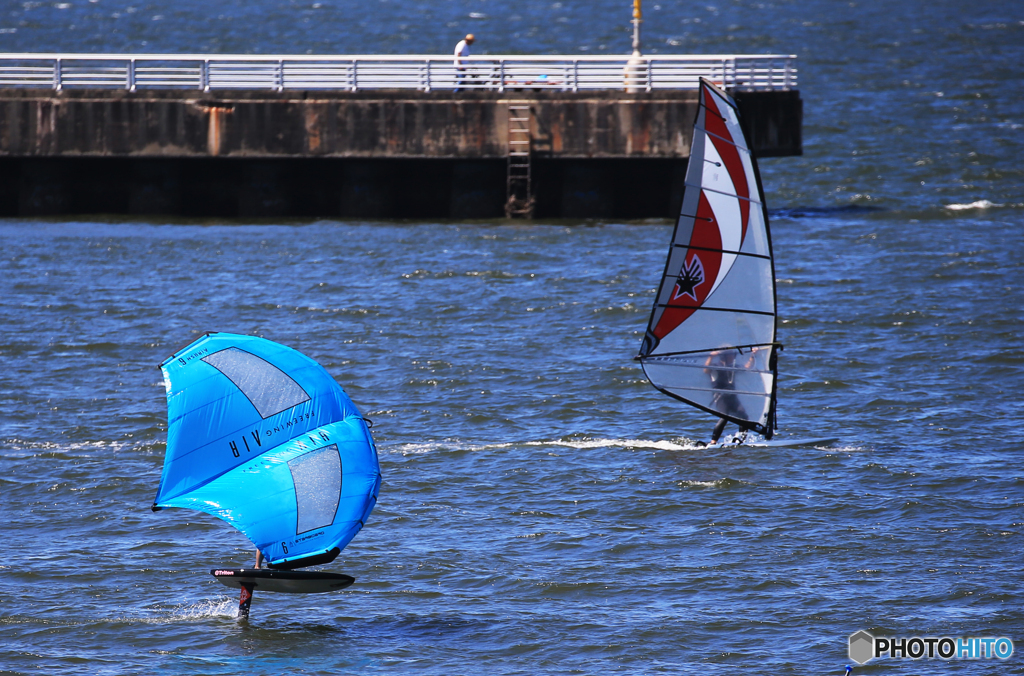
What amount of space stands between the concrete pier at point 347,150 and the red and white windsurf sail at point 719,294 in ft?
47.7

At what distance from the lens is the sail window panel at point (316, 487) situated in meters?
12.5

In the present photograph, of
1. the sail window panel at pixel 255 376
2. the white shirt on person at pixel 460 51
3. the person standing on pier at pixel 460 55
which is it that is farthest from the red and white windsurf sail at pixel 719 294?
the white shirt on person at pixel 460 51

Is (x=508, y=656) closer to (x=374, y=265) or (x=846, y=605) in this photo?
(x=846, y=605)

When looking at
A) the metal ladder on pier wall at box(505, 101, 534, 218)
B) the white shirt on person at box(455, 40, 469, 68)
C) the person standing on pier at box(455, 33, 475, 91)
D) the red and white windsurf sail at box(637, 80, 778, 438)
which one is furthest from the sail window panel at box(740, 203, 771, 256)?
the white shirt on person at box(455, 40, 469, 68)

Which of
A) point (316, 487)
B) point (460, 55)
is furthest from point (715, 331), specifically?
point (460, 55)

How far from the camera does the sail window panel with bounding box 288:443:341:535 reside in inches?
493

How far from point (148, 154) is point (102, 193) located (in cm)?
261

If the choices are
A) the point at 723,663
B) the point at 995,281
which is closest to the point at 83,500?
the point at 723,663

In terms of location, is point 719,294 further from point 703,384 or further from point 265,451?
point 265,451

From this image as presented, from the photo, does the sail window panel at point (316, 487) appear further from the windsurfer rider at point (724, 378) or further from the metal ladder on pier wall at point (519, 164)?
the metal ladder on pier wall at point (519, 164)

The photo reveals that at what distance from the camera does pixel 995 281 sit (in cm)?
2928

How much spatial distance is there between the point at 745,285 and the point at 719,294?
0.40 metres

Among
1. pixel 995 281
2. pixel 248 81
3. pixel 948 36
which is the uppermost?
pixel 948 36

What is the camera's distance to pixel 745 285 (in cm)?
1866
